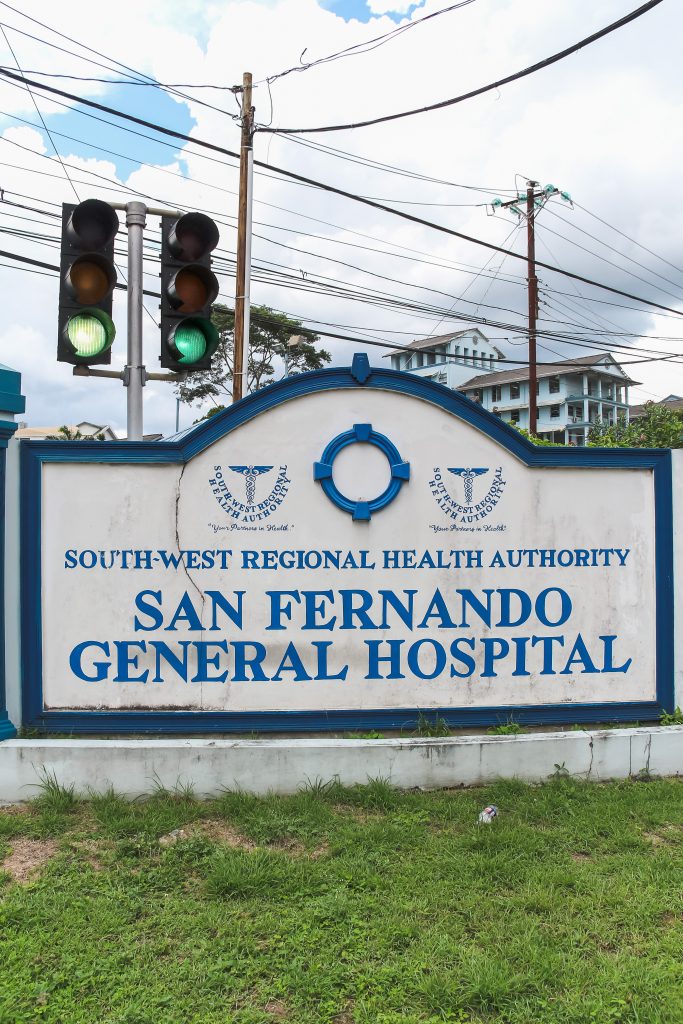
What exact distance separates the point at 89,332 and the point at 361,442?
5.97 feet

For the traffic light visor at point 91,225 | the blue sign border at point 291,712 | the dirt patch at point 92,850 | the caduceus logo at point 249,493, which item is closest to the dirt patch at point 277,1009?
the dirt patch at point 92,850

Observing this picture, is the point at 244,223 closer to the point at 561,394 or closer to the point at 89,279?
the point at 89,279

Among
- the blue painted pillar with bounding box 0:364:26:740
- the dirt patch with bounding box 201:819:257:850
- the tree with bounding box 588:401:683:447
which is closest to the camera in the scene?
the dirt patch with bounding box 201:819:257:850

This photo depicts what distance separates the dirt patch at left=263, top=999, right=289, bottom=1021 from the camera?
2.82 meters

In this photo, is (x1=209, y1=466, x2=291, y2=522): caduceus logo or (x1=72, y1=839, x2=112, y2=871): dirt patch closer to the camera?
(x1=72, y1=839, x2=112, y2=871): dirt patch

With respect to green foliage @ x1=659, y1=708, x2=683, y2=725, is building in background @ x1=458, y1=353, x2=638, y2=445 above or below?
above

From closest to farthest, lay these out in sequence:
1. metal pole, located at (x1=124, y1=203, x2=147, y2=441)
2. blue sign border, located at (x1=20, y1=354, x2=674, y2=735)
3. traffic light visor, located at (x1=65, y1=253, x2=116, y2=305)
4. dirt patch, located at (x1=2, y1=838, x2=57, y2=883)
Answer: dirt patch, located at (x1=2, y1=838, x2=57, y2=883) < traffic light visor, located at (x1=65, y1=253, x2=116, y2=305) < blue sign border, located at (x1=20, y1=354, x2=674, y2=735) < metal pole, located at (x1=124, y1=203, x2=147, y2=441)

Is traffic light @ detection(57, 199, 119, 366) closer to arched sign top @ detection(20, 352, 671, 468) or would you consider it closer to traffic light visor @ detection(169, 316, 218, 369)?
traffic light visor @ detection(169, 316, 218, 369)

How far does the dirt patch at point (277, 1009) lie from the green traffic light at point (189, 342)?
3.54 metres

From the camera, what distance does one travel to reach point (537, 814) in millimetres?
4488

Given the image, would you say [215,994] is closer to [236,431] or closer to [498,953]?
[498,953]

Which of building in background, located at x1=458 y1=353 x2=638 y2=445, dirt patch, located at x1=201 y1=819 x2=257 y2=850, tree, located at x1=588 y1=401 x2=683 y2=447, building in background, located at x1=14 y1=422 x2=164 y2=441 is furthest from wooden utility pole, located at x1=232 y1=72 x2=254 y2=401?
building in background, located at x1=458 y1=353 x2=638 y2=445

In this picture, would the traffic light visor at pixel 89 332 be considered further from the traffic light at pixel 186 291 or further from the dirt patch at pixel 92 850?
the dirt patch at pixel 92 850

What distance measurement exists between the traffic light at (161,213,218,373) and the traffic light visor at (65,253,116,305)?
392 millimetres
